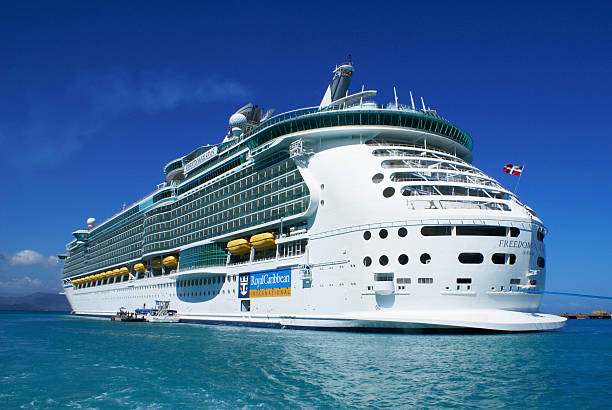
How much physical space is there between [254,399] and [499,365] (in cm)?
839

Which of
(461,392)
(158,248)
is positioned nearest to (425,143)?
(461,392)

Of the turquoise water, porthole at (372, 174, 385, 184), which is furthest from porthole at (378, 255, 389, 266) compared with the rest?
porthole at (372, 174, 385, 184)

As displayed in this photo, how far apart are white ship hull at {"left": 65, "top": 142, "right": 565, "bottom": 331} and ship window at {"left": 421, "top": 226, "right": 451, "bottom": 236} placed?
231 millimetres

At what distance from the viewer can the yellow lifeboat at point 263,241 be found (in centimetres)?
3331

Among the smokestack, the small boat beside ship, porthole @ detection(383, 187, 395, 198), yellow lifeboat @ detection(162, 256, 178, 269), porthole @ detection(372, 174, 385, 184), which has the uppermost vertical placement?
the smokestack

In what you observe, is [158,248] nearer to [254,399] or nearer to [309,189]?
[309,189]

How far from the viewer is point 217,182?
141 feet

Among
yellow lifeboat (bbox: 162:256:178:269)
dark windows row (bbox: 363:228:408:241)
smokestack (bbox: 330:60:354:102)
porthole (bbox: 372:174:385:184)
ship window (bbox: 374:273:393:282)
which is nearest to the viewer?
ship window (bbox: 374:273:393:282)

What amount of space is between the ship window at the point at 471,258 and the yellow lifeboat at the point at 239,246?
17684mm

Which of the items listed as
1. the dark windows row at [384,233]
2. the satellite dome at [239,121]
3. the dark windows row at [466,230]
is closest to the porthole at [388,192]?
the dark windows row at [384,233]

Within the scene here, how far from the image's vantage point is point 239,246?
1435 inches

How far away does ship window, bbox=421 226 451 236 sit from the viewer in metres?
23.4

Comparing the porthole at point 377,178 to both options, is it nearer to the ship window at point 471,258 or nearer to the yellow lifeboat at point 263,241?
the ship window at point 471,258

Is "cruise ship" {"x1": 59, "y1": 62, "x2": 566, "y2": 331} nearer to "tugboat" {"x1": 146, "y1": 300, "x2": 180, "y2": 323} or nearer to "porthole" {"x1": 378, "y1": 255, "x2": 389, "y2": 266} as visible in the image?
"porthole" {"x1": 378, "y1": 255, "x2": 389, "y2": 266}
